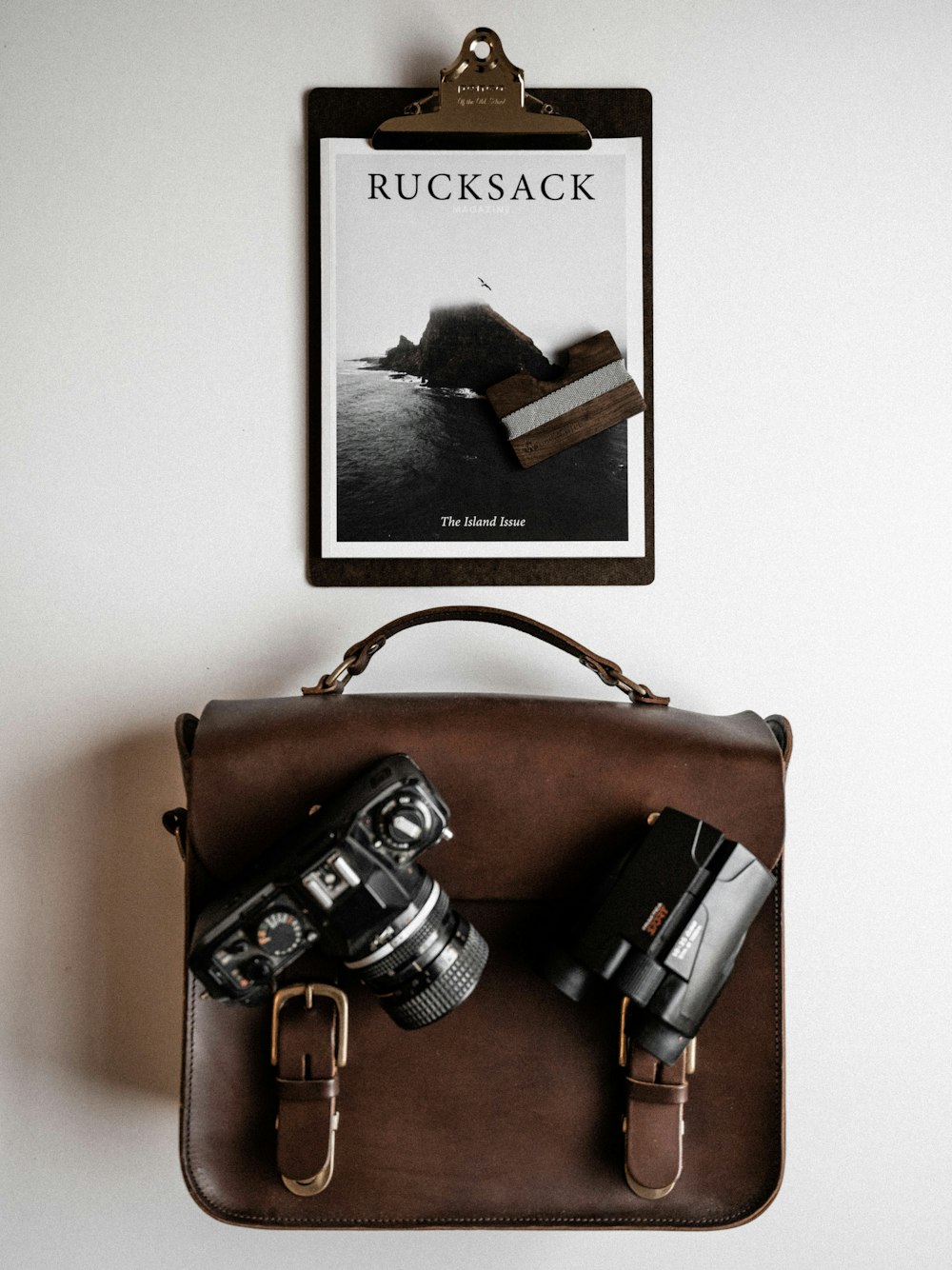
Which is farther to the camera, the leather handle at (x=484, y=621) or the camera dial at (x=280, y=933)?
the leather handle at (x=484, y=621)

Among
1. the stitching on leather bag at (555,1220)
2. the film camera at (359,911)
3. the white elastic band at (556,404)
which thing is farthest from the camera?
the white elastic band at (556,404)

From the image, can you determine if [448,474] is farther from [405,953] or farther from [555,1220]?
[555,1220]

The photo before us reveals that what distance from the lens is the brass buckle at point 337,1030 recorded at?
29.5 inches

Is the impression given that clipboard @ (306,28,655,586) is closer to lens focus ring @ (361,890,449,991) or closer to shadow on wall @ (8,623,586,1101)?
shadow on wall @ (8,623,586,1101)

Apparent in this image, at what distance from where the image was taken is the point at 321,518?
2.98ft

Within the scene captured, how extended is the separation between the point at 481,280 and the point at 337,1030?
0.73 m

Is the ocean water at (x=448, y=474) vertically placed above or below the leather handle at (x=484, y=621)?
above

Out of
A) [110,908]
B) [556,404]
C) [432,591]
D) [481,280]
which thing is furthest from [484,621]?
[110,908]

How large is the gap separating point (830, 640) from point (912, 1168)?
A: 1.82 feet

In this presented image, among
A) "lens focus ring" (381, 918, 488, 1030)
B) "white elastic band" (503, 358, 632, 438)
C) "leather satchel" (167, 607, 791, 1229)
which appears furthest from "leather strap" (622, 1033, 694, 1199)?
"white elastic band" (503, 358, 632, 438)

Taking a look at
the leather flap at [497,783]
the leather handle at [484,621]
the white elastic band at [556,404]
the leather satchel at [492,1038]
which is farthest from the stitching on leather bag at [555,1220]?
the white elastic band at [556,404]

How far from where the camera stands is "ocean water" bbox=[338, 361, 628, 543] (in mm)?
910

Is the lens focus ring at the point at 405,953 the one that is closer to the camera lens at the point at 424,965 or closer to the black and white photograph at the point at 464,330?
the camera lens at the point at 424,965

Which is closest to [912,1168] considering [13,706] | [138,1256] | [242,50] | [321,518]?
[138,1256]
